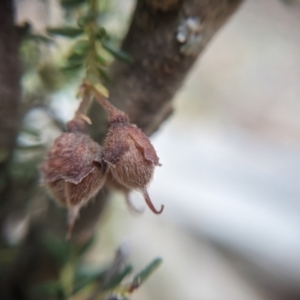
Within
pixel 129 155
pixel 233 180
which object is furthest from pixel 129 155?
pixel 233 180

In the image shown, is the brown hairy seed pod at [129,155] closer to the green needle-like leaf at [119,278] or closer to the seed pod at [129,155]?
the seed pod at [129,155]

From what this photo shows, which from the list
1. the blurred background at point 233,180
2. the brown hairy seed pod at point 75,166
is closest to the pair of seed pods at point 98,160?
the brown hairy seed pod at point 75,166

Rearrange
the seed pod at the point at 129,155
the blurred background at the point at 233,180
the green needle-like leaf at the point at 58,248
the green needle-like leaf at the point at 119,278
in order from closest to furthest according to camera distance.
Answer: the seed pod at the point at 129,155, the green needle-like leaf at the point at 119,278, the green needle-like leaf at the point at 58,248, the blurred background at the point at 233,180

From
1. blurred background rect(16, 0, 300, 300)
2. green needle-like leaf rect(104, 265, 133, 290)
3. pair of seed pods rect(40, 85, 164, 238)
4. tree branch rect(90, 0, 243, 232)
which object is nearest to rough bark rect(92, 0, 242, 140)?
tree branch rect(90, 0, 243, 232)

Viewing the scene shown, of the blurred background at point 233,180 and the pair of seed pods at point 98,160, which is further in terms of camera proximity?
the blurred background at point 233,180

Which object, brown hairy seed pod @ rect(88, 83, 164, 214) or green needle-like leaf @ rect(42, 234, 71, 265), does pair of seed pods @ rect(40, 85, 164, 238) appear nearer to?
brown hairy seed pod @ rect(88, 83, 164, 214)

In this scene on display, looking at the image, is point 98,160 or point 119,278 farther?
point 119,278

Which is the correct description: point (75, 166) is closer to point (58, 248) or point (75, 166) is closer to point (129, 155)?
point (129, 155)
